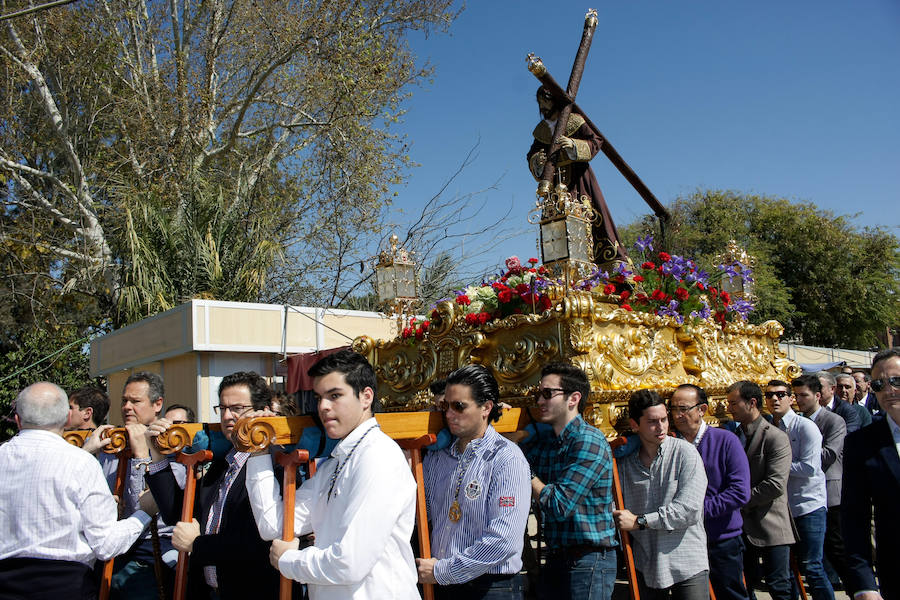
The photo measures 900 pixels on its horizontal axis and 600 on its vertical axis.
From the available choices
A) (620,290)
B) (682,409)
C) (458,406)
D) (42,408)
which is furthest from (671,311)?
(42,408)

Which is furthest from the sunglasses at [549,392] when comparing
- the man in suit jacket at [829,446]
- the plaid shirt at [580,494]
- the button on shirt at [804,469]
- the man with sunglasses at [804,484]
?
the man in suit jacket at [829,446]

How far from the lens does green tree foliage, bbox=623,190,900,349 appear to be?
24.6 metres

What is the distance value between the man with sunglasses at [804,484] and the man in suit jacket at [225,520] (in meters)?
3.41

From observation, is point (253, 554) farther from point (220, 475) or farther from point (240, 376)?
point (240, 376)

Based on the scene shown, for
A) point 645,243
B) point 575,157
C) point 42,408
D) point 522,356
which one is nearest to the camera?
point 42,408

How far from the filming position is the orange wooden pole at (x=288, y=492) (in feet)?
7.67

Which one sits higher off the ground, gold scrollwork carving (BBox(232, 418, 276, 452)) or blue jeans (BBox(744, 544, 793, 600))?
gold scrollwork carving (BBox(232, 418, 276, 452))

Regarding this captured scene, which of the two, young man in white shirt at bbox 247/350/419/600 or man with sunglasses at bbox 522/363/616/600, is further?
man with sunglasses at bbox 522/363/616/600

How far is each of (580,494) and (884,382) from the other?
1220 millimetres

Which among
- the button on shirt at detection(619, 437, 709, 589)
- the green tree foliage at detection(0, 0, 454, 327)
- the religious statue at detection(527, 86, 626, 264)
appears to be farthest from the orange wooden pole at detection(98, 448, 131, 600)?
the green tree foliage at detection(0, 0, 454, 327)

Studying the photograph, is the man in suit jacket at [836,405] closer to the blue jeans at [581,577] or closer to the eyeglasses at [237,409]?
the blue jeans at [581,577]

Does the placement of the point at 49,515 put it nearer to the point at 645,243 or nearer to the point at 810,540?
the point at 645,243

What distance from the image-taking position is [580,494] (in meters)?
3.04

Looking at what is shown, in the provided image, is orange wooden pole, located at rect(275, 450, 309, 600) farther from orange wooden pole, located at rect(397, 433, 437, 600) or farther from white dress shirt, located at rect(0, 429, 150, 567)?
white dress shirt, located at rect(0, 429, 150, 567)
